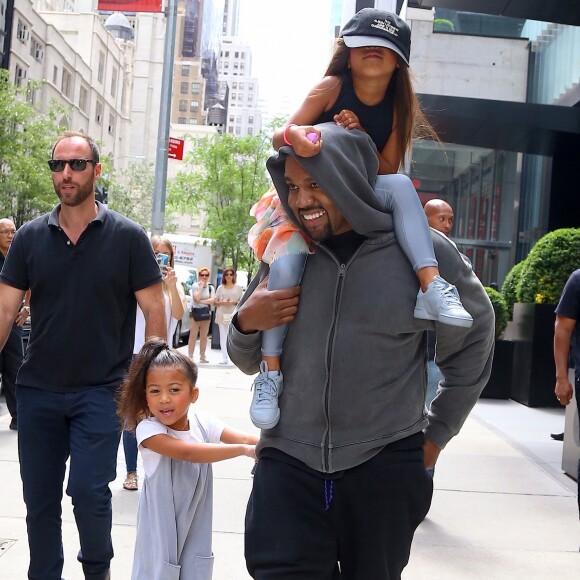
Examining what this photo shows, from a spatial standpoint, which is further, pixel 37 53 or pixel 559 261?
pixel 37 53

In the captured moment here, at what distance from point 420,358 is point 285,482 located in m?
0.55

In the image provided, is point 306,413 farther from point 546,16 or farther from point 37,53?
point 37,53

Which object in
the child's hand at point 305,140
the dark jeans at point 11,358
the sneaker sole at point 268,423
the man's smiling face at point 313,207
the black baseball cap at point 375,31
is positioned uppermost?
the black baseball cap at point 375,31

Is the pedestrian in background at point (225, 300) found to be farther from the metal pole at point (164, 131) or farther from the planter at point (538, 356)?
the planter at point (538, 356)

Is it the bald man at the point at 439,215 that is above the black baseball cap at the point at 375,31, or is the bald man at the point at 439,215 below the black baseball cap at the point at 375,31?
below

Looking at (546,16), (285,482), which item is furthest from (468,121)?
(285,482)

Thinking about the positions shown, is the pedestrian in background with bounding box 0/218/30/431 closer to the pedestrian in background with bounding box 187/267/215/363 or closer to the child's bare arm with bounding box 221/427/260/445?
the child's bare arm with bounding box 221/427/260/445

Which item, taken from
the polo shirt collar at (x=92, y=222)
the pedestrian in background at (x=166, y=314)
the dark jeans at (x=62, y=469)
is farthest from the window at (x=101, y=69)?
the dark jeans at (x=62, y=469)

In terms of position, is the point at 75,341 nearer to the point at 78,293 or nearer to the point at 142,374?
the point at 78,293

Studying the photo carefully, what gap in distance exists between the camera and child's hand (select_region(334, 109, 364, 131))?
9.34 feet

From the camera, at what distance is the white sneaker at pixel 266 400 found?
2719 millimetres

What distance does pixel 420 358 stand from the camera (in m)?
2.86

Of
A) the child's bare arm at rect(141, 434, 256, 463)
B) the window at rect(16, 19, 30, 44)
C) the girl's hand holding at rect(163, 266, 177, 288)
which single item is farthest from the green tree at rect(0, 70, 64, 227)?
the child's bare arm at rect(141, 434, 256, 463)

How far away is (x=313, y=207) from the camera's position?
2.75 metres
